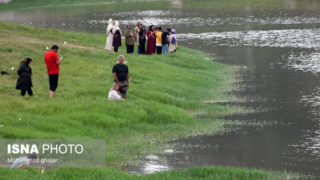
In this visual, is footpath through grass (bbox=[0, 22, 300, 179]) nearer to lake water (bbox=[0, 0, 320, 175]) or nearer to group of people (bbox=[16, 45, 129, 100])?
group of people (bbox=[16, 45, 129, 100])

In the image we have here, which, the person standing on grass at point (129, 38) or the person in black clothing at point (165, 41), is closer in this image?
the person standing on grass at point (129, 38)

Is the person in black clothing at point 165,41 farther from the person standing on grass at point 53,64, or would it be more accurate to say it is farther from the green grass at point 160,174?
the green grass at point 160,174

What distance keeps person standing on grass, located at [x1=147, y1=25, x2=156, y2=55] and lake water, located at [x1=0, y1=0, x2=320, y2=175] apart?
4136mm

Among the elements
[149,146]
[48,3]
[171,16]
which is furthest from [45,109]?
[48,3]

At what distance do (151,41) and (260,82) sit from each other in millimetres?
6943

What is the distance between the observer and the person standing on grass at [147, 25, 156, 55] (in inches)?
1155

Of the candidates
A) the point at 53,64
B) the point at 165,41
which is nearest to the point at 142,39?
the point at 165,41

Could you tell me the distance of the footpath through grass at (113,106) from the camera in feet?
42.8

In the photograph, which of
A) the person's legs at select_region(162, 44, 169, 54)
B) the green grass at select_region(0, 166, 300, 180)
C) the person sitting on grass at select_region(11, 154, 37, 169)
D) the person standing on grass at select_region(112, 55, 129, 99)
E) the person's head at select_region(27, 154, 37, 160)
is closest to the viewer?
the green grass at select_region(0, 166, 300, 180)

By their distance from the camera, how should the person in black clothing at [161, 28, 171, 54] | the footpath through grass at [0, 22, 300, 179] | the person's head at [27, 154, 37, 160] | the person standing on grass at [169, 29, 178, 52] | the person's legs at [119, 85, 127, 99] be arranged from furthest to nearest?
the person standing on grass at [169, 29, 178, 52], the person in black clothing at [161, 28, 171, 54], the person's legs at [119, 85, 127, 99], the footpath through grass at [0, 22, 300, 179], the person's head at [27, 154, 37, 160]

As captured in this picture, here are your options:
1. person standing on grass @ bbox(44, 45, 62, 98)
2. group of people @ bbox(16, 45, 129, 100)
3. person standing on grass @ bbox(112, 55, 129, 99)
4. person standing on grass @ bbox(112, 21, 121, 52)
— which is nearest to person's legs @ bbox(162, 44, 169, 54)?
person standing on grass @ bbox(112, 21, 121, 52)

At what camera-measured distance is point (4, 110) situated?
51.8 ft

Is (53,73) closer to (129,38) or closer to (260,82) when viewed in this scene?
(260,82)

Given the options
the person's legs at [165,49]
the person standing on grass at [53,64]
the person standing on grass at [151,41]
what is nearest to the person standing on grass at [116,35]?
the person standing on grass at [151,41]
